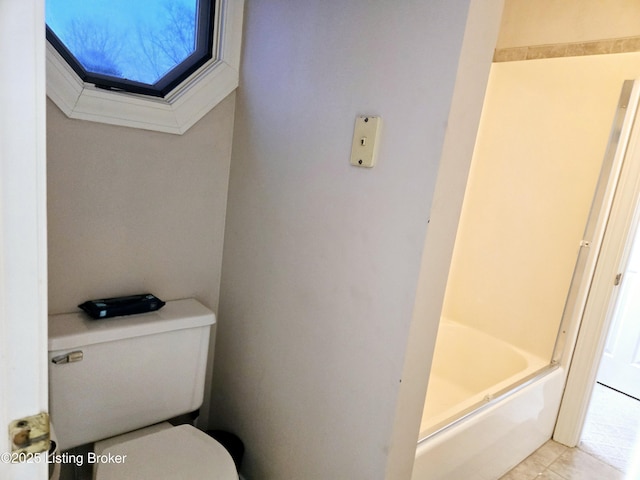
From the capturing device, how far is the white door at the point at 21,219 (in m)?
0.41

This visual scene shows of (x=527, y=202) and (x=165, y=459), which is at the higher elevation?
(x=527, y=202)

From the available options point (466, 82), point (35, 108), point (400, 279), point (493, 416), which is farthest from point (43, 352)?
point (493, 416)

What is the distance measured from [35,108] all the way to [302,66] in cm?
88

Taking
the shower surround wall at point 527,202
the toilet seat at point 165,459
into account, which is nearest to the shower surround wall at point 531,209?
the shower surround wall at point 527,202

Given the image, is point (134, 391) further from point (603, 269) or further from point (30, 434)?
point (603, 269)

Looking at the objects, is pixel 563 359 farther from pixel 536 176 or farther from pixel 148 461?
pixel 148 461

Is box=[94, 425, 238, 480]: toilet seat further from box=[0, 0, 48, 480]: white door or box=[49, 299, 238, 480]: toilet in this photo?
box=[0, 0, 48, 480]: white door

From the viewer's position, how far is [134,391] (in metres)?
1.30

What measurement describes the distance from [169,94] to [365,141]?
29.8 inches

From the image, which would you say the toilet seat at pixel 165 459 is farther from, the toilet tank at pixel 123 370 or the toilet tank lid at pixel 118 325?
the toilet tank lid at pixel 118 325

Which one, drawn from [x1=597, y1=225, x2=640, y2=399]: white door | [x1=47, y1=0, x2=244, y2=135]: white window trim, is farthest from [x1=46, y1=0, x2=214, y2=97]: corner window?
[x1=597, y1=225, x2=640, y2=399]: white door

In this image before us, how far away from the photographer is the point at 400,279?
3.03ft

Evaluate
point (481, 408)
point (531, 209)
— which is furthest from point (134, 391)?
point (531, 209)

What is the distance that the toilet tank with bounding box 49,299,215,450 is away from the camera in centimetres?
117
